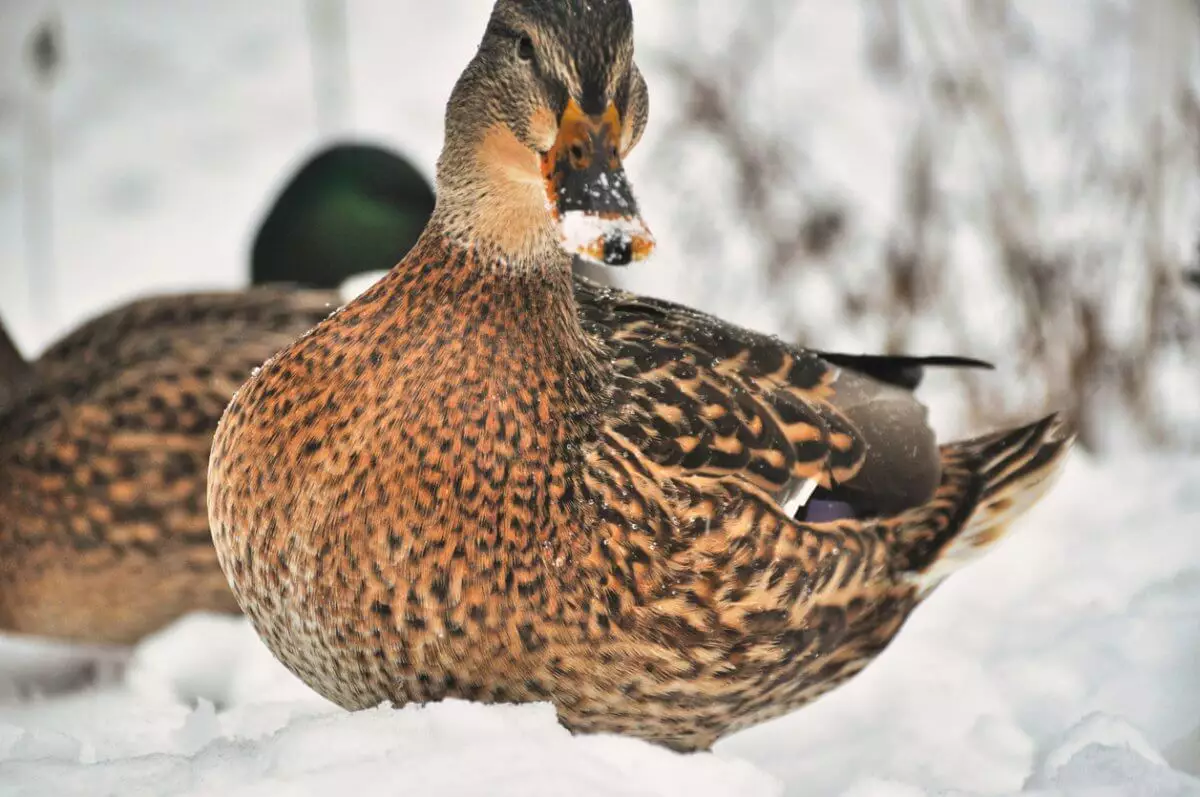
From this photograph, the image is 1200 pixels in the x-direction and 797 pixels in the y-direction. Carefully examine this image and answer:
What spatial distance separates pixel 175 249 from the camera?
6953 millimetres

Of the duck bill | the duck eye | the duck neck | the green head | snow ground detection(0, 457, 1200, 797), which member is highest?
the duck eye

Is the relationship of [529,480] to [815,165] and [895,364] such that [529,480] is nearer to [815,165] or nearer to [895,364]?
[895,364]

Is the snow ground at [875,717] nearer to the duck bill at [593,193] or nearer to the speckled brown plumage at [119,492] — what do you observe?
the speckled brown plumage at [119,492]

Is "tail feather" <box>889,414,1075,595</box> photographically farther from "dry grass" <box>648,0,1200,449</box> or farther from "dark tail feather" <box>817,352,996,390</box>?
"dry grass" <box>648,0,1200,449</box>

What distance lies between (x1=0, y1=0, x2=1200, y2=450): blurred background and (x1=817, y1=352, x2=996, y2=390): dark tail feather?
6.40 feet

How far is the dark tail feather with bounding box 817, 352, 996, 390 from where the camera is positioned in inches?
109

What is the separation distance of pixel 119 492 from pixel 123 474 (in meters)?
0.04

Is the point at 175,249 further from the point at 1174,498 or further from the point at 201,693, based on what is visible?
the point at 1174,498

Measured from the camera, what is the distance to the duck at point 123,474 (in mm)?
3320

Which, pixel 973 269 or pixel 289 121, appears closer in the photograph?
pixel 973 269

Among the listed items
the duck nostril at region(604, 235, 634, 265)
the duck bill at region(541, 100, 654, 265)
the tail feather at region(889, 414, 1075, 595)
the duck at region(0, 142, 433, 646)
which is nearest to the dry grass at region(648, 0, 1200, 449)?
the tail feather at region(889, 414, 1075, 595)

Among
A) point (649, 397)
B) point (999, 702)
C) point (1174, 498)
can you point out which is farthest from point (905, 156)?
point (649, 397)

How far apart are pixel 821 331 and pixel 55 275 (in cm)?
354

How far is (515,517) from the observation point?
212 cm
